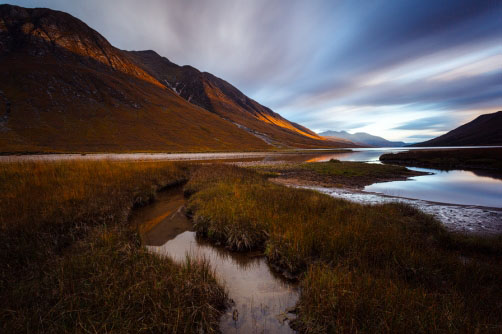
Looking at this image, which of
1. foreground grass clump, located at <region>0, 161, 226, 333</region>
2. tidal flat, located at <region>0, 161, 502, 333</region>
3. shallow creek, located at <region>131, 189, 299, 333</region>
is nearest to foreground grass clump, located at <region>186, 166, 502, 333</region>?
tidal flat, located at <region>0, 161, 502, 333</region>

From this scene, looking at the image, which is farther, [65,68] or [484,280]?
[65,68]

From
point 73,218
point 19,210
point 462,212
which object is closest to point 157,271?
point 73,218

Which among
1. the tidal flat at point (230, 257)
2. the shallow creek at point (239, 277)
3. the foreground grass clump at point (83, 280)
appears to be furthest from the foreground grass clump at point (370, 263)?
the foreground grass clump at point (83, 280)

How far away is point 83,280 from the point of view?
3.65 meters

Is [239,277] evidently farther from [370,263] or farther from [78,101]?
[78,101]

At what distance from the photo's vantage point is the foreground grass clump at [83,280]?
293 cm

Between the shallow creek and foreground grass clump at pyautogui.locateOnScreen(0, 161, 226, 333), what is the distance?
534mm

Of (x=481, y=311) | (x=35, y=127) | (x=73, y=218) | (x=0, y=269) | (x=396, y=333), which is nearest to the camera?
(x=396, y=333)

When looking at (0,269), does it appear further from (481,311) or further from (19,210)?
(481,311)

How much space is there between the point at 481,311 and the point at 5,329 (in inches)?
283

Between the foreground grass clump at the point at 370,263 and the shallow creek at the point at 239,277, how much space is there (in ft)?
1.44

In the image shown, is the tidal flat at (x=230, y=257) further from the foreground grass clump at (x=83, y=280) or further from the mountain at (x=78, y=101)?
the mountain at (x=78, y=101)

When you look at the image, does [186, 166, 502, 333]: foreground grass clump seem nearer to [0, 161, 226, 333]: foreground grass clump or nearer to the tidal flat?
the tidal flat

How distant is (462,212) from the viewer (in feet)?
37.2
